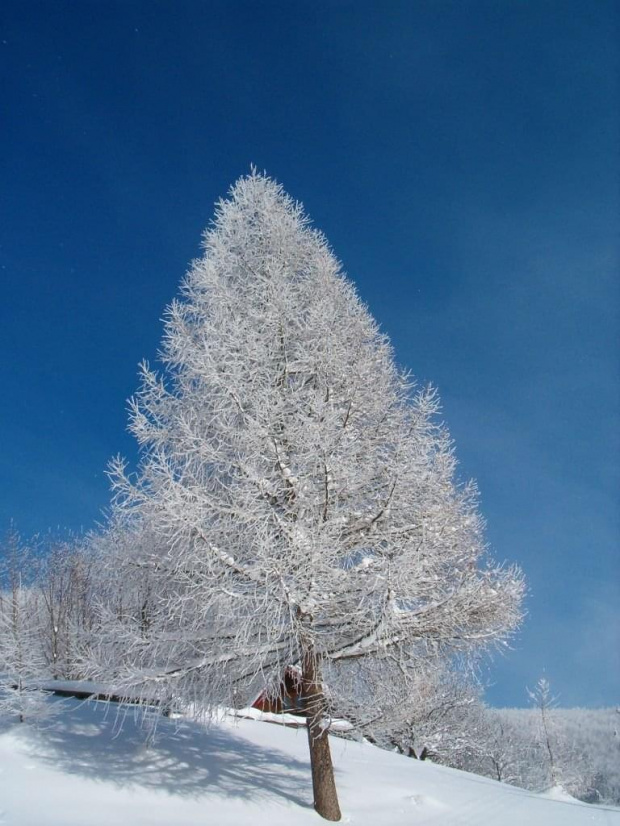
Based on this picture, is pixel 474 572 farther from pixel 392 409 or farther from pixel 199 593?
pixel 199 593

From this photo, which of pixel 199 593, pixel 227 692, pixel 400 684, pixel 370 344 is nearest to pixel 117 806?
pixel 227 692

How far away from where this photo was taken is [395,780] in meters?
13.3

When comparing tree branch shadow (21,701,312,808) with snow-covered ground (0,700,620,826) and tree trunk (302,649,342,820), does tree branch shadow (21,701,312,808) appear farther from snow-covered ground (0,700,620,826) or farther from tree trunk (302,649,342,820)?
tree trunk (302,649,342,820)

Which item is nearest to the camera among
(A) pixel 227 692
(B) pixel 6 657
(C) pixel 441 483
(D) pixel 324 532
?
(D) pixel 324 532

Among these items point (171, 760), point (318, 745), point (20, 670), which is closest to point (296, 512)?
point (318, 745)

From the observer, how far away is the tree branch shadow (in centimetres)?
994

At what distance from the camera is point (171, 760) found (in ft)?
36.2

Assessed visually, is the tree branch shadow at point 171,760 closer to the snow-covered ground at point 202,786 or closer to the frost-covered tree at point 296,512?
the snow-covered ground at point 202,786

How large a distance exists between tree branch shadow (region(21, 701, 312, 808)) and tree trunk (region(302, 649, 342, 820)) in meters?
0.66

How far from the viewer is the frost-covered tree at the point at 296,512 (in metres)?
7.98

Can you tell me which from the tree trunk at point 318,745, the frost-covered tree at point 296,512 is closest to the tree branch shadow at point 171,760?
the tree trunk at point 318,745

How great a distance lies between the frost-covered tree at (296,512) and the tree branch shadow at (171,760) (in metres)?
1.88

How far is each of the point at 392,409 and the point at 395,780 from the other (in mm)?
8531

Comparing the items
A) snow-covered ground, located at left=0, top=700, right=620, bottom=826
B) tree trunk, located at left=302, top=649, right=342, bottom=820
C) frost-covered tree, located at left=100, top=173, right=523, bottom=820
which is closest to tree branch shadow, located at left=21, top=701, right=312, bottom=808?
snow-covered ground, located at left=0, top=700, right=620, bottom=826
